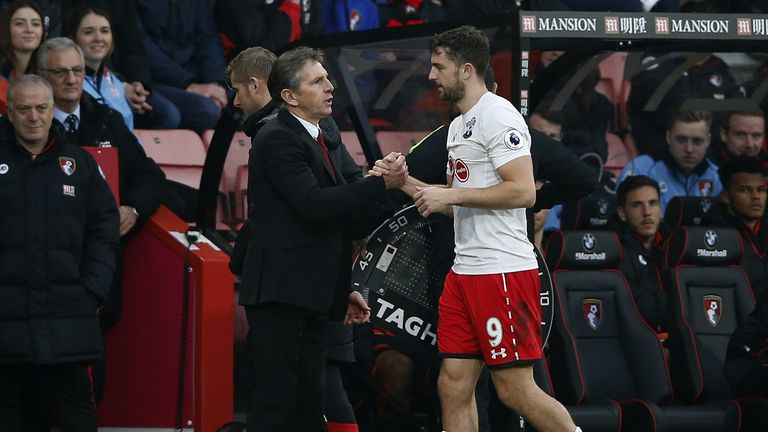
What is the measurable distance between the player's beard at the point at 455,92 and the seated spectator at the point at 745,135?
3870 millimetres

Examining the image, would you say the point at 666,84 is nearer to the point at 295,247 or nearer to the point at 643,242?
the point at 643,242

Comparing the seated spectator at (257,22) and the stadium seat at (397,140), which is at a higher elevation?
the seated spectator at (257,22)

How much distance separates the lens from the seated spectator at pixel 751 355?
8.20 m

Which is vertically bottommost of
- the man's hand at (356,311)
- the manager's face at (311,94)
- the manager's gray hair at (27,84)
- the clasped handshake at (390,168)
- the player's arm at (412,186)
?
the man's hand at (356,311)

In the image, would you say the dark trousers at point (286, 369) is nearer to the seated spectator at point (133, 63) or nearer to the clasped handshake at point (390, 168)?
the clasped handshake at point (390, 168)

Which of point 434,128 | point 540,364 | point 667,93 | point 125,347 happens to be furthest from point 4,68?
point 667,93

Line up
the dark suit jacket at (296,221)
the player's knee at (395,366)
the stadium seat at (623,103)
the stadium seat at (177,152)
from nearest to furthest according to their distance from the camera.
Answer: the dark suit jacket at (296,221), the player's knee at (395,366), the stadium seat at (177,152), the stadium seat at (623,103)

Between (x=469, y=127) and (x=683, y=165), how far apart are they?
13.2ft

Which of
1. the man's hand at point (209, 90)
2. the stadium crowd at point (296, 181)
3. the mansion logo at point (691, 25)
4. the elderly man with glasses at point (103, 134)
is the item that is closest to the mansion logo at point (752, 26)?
the mansion logo at point (691, 25)

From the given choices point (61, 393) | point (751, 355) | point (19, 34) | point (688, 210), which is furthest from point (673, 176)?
point (61, 393)

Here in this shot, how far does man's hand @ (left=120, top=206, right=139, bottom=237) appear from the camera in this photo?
7977mm

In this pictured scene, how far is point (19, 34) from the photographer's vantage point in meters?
8.47

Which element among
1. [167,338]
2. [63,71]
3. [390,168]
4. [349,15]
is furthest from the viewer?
[349,15]

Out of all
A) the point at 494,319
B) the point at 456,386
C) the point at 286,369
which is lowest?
the point at 456,386
